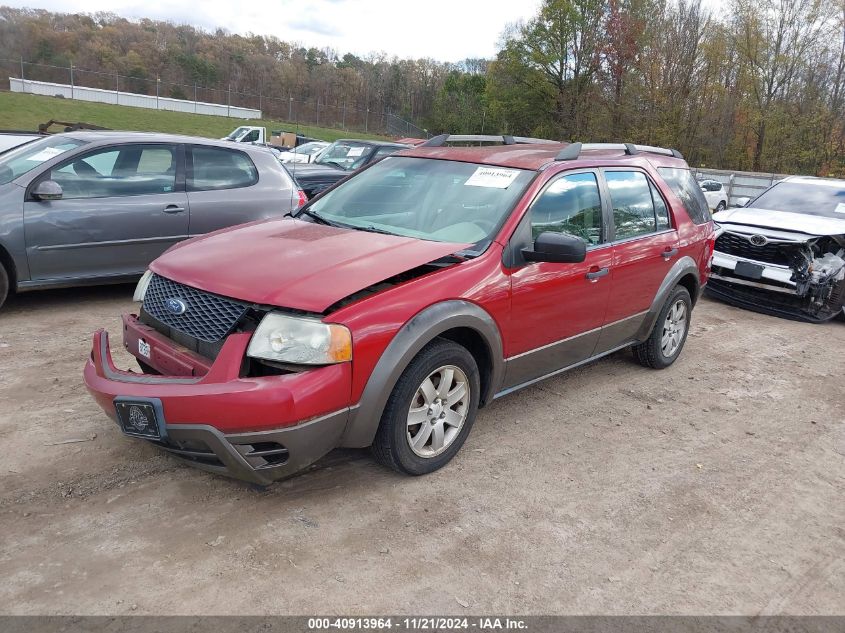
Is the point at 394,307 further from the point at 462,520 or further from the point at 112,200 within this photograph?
the point at 112,200

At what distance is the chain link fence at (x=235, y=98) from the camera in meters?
53.4

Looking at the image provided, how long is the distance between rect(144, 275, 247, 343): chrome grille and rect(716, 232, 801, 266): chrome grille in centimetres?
713

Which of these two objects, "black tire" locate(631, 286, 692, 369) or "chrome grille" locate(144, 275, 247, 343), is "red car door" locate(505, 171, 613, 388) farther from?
"chrome grille" locate(144, 275, 247, 343)

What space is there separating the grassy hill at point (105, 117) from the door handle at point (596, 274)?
36.6m

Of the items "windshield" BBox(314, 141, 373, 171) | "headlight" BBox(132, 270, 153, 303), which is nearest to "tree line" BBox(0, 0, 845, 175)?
"windshield" BBox(314, 141, 373, 171)

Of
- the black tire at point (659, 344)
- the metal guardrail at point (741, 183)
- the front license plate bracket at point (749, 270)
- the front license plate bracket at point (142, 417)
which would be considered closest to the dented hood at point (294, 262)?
the front license plate bracket at point (142, 417)

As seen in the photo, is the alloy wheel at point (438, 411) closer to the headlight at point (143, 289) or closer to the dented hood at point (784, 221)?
the headlight at point (143, 289)

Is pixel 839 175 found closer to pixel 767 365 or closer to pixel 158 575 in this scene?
pixel 767 365

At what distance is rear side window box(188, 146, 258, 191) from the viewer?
6.71 meters

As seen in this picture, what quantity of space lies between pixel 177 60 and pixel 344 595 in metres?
81.2

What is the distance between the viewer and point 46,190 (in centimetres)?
570

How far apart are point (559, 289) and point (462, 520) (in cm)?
160

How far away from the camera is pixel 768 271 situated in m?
8.10

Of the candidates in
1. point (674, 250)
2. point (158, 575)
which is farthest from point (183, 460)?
point (674, 250)
